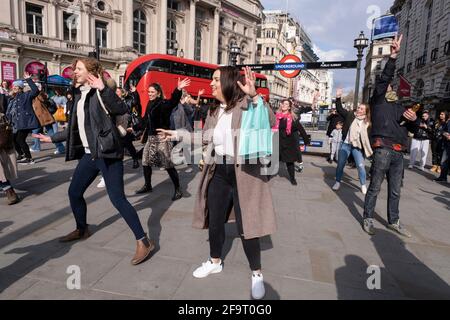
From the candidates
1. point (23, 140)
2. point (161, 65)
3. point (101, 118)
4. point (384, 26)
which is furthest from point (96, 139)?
point (161, 65)

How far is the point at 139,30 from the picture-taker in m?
36.9

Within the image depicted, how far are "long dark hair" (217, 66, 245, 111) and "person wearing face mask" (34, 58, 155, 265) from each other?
3.38ft

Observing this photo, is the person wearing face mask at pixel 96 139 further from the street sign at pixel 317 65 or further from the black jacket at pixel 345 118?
the street sign at pixel 317 65

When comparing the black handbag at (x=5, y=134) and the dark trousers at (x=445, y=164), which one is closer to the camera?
the black handbag at (x=5, y=134)

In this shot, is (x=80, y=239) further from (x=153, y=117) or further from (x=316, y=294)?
(x=316, y=294)

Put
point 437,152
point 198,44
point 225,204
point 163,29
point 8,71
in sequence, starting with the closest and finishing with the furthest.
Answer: point 225,204
point 437,152
point 8,71
point 163,29
point 198,44

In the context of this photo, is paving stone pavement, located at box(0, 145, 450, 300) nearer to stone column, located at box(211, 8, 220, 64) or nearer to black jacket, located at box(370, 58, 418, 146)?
black jacket, located at box(370, 58, 418, 146)

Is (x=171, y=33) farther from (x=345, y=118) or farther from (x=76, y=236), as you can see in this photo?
(x=76, y=236)

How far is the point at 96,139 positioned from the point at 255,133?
4.95ft

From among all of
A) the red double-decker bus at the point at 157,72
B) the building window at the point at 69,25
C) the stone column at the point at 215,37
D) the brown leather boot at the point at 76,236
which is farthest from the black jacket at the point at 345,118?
the stone column at the point at 215,37

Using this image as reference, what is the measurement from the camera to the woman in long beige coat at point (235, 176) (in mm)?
2406

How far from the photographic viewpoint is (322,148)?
37.3 feet

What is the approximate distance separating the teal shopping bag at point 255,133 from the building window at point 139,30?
38015 millimetres

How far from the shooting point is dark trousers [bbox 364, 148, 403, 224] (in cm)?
402
